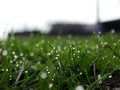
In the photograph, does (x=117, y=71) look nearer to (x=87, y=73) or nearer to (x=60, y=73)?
(x=87, y=73)

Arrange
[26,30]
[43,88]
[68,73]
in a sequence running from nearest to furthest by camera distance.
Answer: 1. [43,88]
2. [68,73]
3. [26,30]

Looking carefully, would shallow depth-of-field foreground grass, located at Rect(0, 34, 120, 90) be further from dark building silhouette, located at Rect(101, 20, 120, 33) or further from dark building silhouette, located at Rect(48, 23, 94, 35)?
dark building silhouette, located at Rect(48, 23, 94, 35)

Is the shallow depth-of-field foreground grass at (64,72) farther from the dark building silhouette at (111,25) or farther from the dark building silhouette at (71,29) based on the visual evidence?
the dark building silhouette at (71,29)

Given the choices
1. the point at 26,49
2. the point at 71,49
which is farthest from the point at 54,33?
the point at 71,49

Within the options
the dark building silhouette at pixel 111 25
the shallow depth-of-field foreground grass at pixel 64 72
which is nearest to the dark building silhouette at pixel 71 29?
the dark building silhouette at pixel 111 25

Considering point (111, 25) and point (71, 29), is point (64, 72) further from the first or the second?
point (71, 29)

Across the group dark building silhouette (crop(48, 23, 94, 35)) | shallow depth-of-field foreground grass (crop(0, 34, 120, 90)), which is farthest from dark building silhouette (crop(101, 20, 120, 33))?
shallow depth-of-field foreground grass (crop(0, 34, 120, 90))

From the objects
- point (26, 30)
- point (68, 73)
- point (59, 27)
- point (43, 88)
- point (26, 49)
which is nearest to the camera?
point (43, 88)

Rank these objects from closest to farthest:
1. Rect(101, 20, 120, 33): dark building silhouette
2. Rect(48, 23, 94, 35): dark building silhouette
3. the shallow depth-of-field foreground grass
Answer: the shallow depth-of-field foreground grass < Rect(101, 20, 120, 33): dark building silhouette < Rect(48, 23, 94, 35): dark building silhouette
